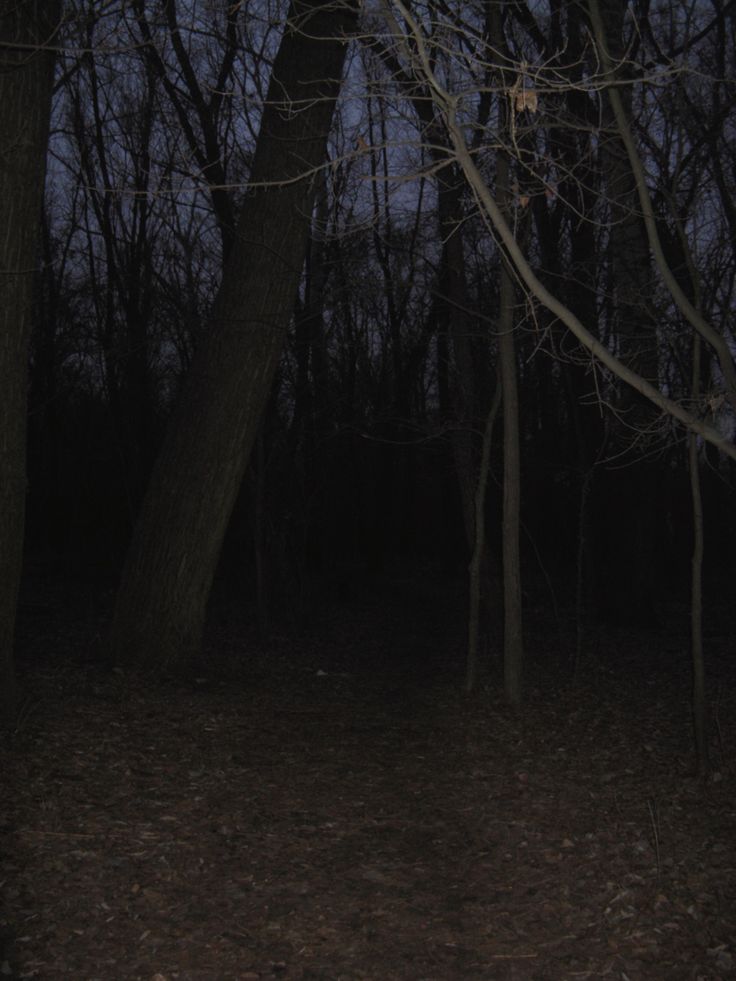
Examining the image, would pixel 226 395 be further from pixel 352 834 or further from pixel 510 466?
pixel 352 834

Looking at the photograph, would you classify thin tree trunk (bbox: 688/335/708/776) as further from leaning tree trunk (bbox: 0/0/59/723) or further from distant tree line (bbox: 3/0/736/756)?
leaning tree trunk (bbox: 0/0/59/723)

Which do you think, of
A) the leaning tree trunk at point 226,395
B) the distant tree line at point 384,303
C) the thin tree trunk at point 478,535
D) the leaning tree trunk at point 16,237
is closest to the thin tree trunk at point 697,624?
the distant tree line at point 384,303

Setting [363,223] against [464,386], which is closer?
[363,223]

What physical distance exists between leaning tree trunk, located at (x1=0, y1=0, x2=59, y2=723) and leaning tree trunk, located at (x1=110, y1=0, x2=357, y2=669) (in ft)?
7.07

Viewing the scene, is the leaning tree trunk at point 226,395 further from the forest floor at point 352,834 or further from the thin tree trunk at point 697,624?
the thin tree trunk at point 697,624

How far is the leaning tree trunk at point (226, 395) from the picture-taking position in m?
8.84

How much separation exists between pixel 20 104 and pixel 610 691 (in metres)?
7.51

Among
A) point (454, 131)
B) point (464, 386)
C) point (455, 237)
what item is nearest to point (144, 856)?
point (454, 131)

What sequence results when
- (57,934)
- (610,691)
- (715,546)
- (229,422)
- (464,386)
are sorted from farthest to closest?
(715,546) → (464,386) → (610,691) → (229,422) → (57,934)

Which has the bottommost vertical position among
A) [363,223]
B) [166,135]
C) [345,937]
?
[345,937]

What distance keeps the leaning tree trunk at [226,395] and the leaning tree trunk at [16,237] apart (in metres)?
2.16

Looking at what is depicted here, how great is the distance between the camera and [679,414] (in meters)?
4.38

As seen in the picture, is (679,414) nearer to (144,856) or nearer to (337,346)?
(144,856)

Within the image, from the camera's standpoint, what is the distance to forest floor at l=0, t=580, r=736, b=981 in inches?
161
